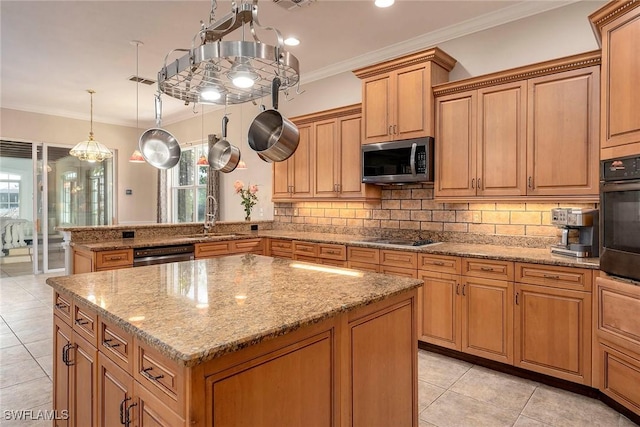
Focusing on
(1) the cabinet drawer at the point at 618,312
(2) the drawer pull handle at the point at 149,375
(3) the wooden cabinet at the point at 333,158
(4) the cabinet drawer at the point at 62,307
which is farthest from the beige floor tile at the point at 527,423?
(4) the cabinet drawer at the point at 62,307

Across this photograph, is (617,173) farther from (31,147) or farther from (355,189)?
(31,147)

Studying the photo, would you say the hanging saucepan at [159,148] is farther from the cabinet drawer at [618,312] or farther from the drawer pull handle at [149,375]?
the cabinet drawer at [618,312]

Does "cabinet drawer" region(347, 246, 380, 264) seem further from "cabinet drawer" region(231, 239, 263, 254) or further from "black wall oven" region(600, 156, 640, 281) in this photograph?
"black wall oven" region(600, 156, 640, 281)

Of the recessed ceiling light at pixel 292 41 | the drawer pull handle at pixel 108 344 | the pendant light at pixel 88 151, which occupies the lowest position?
the drawer pull handle at pixel 108 344

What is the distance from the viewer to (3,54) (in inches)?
171

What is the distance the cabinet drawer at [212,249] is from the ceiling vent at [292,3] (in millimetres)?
2482

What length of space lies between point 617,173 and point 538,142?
727mm

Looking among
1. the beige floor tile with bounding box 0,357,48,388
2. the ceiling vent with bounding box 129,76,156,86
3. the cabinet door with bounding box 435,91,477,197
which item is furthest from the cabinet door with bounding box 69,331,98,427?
the ceiling vent with bounding box 129,76,156,86

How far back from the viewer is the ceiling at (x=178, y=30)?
3309 millimetres

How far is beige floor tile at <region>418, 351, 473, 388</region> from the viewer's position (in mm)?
2835

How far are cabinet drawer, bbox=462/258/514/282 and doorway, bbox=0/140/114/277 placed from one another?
716 cm

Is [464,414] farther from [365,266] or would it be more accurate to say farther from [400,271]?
[365,266]

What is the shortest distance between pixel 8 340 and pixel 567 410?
4698 millimetres

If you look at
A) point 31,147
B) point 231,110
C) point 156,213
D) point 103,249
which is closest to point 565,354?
point 103,249
